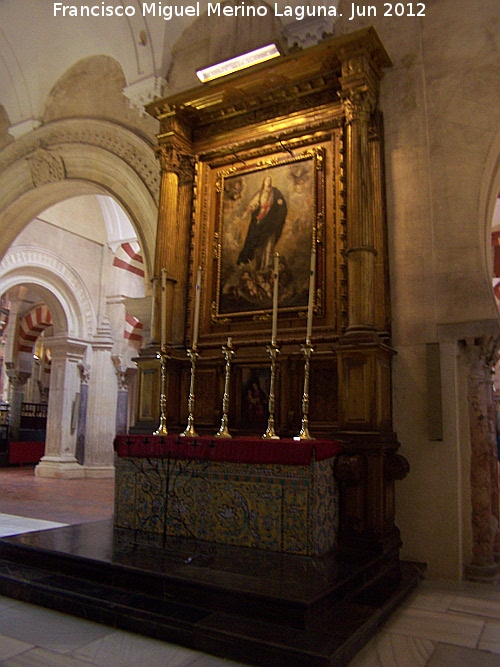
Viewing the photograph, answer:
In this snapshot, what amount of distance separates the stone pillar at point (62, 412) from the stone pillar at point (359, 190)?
7.66 m

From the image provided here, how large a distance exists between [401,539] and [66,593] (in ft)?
7.25

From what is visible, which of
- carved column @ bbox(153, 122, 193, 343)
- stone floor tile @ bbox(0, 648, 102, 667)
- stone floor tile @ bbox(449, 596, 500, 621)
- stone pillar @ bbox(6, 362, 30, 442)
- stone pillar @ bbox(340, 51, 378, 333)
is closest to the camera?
stone floor tile @ bbox(0, 648, 102, 667)

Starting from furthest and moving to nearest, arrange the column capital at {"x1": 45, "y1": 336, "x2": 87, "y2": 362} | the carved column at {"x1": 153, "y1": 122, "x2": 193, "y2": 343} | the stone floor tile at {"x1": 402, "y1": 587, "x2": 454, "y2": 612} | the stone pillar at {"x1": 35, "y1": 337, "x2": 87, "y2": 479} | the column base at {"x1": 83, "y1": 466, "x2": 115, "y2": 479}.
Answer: the column capital at {"x1": 45, "y1": 336, "x2": 87, "y2": 362}
the column base at {"x1": 83, "y1": 466, "x2": 115, "y2": 479}
the stone pillar at {"x1": 35, "y1": 337, "x2": 87, "y2": 479}
the carved column at {"x1": 153, "y1": 122, "x2": 193, "y2": 343}
the stone floor tile at {"x1": 402, "y1": 587, "x2": 454, "y2": 612}

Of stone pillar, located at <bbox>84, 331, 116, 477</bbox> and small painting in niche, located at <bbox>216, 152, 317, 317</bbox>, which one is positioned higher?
small painting in niche, located at <bbox>216, 152, 317, 317</bbox>

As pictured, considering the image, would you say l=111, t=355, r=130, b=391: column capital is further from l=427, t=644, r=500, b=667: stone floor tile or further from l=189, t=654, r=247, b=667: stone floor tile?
→ l=427, t=644, r=500, b=667: stone floor tile

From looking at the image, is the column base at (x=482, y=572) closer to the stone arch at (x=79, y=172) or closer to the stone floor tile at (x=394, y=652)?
the stone floor tile at (x=394, y=652)

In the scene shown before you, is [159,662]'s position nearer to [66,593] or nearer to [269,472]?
[66,593]

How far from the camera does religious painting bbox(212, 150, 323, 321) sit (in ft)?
14.7

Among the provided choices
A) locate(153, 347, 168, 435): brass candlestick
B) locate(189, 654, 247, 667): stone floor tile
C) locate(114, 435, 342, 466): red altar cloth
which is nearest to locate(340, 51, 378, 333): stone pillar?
locate(114, 435, 342, 466): red altar cloth

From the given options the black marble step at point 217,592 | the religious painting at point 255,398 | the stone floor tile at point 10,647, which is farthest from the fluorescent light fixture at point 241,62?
the stone floor tile at point 10,647

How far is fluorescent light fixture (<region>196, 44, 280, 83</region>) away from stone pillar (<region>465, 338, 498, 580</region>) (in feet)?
9.47

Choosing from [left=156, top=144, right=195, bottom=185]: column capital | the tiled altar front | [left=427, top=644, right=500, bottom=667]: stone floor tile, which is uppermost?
[left=156, top=144, right=195, bottom=185]: column capital

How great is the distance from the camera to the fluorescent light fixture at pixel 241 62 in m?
4.71

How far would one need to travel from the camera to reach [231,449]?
3.45 metres
